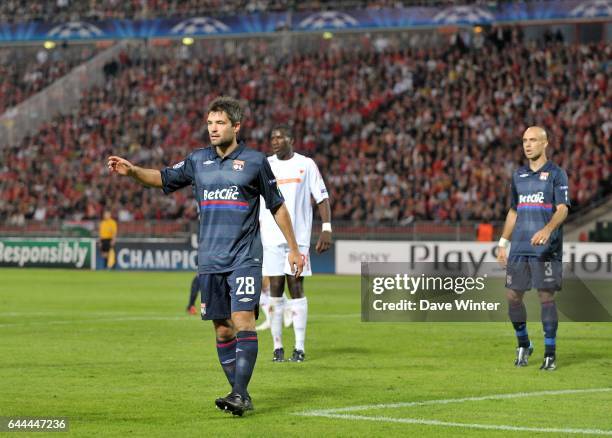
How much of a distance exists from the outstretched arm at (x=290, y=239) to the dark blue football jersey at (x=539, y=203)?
4328mm

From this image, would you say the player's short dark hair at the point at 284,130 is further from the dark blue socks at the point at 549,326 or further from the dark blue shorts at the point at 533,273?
the dark blue socks at the point at 549,326

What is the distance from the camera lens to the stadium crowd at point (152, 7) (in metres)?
45.0

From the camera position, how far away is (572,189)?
3569 centimetres

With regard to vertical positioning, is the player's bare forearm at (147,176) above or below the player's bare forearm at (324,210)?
above

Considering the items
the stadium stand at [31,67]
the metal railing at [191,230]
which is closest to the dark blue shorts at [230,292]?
the metal railing at [191,230]

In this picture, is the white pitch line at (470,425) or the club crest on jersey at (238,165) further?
the club crest on jersey at (238,165)

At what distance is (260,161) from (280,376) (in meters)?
3.18

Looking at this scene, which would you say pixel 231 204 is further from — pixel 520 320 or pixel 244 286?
pixel 520 320

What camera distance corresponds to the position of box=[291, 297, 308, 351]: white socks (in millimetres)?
13391

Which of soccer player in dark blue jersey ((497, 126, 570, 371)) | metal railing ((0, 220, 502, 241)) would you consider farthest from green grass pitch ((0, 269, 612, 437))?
metal railing ((0, 220, 502, 241))

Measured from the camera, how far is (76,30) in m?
48.7

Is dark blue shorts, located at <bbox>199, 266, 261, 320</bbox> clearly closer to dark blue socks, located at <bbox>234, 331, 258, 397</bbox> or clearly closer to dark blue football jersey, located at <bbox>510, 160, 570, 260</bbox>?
dark blue socks, located at <bbox>234, 331, 258, 397</bbox>

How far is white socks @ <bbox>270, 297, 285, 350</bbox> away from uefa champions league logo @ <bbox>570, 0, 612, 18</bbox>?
29.3 metres

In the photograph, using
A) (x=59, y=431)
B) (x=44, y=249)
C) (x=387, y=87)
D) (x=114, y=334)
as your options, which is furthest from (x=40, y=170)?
(x=59, y=431)
